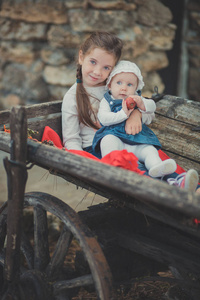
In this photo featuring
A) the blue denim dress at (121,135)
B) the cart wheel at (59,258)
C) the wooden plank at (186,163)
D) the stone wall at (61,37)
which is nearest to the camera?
the cart wheel at (59,258)

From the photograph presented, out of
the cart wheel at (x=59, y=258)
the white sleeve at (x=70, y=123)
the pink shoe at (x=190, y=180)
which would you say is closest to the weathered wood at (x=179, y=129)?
the white sleeve at (x=70, y=123)

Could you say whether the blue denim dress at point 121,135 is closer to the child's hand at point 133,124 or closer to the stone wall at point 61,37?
the child's hand at point 133,124

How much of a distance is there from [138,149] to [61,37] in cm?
250

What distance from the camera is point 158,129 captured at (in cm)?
261

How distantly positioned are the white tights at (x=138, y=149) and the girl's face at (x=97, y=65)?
43 centimetres

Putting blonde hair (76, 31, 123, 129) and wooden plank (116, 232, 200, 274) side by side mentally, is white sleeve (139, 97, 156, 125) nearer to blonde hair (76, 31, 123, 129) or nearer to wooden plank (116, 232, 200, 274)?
blonde hair (76, 31, 123, 129)

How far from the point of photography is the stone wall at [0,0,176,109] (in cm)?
407

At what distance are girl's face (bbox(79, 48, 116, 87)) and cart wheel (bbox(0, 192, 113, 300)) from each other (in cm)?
79

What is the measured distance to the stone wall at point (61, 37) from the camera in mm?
4066

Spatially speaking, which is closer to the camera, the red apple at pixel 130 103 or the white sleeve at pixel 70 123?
the red apple at pixel 130 103

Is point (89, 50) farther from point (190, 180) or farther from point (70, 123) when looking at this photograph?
point (190, 180)

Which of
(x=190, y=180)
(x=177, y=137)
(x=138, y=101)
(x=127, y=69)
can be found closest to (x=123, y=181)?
(x=190, y=180)

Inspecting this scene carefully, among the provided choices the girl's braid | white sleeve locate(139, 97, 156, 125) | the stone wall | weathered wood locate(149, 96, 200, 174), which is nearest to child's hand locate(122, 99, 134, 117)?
white sleeve locate(139, 97, 156, 125)

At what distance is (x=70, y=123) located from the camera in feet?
7.63
